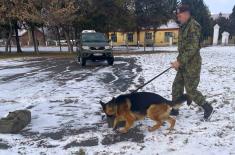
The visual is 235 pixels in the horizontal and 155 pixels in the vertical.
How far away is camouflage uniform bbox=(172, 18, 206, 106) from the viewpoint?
6.12 metres

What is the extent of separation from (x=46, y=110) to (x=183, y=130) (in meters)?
3.40

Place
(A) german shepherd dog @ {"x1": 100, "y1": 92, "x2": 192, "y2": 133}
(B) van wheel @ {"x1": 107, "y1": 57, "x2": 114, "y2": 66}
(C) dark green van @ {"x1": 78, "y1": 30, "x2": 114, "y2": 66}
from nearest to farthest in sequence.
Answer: (A) german shepherd dog @ {"x1": 100, "y1": 92, "x2": 192, "y2": 133}
(C) dark green van @ {"x1": 78, "y1": 30, "x2": 114, "y2": 66}
(B) van wheel @ {"x1": 107, "y1": 57, "x2": 114, "y2": 66}

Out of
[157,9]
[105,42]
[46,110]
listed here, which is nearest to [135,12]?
[157,9]

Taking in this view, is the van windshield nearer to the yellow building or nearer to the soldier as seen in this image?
the soldier

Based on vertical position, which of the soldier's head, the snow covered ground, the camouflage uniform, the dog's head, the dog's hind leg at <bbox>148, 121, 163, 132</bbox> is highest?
the soldier's head

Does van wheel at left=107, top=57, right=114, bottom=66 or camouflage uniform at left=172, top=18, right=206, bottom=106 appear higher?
camouflage uniform at left=172, top=18, right=206, bottom=106

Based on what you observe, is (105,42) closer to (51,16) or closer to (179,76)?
(51,16)

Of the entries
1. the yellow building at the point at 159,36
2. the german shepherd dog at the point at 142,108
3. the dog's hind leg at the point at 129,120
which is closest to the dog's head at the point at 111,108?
the german shepherd dog at the point at 142,108

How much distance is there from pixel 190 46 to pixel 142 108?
5.02 ft

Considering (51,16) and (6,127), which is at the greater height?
(51,16)

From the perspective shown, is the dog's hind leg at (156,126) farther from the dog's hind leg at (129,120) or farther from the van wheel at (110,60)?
the van wheel at (110,60)

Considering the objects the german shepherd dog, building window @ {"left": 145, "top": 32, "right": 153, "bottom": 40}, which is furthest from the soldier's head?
building window @ {"left": 145, "top": 32, "right": 153, "bottom": 40}

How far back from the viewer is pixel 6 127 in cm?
590

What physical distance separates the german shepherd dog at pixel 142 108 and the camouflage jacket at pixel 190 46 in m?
0.69
